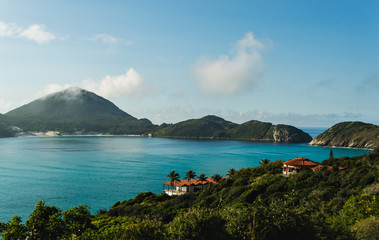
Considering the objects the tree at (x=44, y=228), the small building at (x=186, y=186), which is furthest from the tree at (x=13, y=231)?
the small building at (x=186, y=186)

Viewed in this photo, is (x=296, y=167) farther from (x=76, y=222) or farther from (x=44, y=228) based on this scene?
(x=44, y=228)

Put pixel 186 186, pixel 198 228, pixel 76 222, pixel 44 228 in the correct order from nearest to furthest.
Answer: pixel 198 228, pixel 44 228, pixel 76 222, pixel 186 186

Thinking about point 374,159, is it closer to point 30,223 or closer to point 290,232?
point 290,232

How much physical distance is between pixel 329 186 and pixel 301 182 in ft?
19.7

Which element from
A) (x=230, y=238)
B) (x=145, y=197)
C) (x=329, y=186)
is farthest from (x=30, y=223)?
(x=329, y=186)

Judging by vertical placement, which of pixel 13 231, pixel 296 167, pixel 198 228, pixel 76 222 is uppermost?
pixel 198 228

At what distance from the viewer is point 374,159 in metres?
64.3

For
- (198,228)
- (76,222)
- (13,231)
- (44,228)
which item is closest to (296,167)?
(198,228)

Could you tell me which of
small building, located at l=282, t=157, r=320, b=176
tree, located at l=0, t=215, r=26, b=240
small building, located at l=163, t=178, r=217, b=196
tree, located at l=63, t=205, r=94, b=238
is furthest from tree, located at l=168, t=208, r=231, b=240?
small building, located at l=163, t=178, r=217, b=196

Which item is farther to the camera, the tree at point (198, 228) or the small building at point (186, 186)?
the small building at point (186, 186)

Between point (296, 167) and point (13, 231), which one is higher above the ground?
point (13, 231)

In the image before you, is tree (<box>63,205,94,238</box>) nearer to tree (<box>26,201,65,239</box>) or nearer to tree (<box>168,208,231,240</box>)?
tree (<box>26,201,65,239</box>)

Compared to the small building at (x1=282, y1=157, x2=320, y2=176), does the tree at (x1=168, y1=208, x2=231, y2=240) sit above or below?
above

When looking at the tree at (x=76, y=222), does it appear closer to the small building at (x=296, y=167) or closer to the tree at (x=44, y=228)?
the tree at (x=44, y=228)
